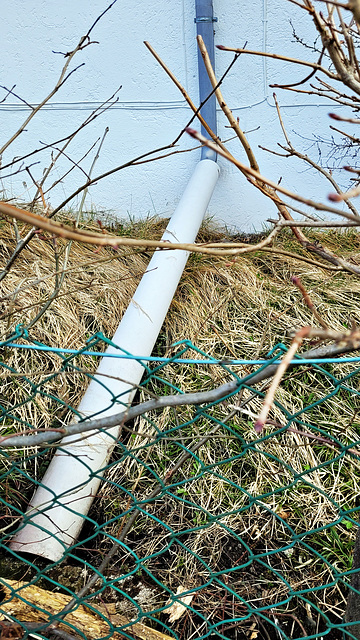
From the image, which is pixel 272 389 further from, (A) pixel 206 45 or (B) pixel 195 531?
(A) pixel 206 45

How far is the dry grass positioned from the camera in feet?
6.27

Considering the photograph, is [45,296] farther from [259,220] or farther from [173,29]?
[173,29]

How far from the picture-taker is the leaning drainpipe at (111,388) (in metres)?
1.90

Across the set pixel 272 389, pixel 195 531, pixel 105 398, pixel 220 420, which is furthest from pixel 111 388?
pixel 272 389

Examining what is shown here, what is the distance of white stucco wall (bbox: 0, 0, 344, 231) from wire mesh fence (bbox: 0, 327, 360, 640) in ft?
5.14

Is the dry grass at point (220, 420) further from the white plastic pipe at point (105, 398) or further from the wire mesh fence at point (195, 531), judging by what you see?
the white plastic pipe at point (105, 398)

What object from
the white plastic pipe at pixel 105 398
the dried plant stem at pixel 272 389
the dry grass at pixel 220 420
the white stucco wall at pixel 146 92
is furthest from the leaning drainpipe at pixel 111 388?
the dried plant stem at pixel 272 389

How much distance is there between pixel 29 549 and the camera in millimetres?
1896

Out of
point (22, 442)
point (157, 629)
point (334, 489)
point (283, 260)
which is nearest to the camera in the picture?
point (22, 442)

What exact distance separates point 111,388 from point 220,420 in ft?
1.54

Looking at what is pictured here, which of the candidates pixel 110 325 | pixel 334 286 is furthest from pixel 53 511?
pixel 334 286

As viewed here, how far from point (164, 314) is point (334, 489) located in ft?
3.39

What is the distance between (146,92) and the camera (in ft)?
11.1

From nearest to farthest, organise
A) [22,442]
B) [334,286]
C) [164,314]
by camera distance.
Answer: [22,442]
[164,314]
[334,286]
